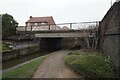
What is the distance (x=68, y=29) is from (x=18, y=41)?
25.1ft

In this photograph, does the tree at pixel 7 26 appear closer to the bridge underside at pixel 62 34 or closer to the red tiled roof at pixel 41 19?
the bridge underside at pixel 62 34

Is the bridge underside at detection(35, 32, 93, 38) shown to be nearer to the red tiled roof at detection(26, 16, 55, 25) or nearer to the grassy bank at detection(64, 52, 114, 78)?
the grassy bank at detection(64, 52, 114, 78)

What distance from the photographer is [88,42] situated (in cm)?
2200

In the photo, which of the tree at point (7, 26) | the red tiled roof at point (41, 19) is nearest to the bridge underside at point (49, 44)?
the tree at point (7, 26)

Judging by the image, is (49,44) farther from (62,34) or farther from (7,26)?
(7,26)

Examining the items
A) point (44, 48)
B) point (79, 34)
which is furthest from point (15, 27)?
point (79, 34)

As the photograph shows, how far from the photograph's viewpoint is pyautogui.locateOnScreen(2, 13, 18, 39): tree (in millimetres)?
26255

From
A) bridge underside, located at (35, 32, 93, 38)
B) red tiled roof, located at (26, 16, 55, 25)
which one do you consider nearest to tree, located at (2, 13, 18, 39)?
bridge underside, located at (35, 32, 93, 38)

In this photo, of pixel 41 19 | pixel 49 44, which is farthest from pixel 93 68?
pixel 41 19

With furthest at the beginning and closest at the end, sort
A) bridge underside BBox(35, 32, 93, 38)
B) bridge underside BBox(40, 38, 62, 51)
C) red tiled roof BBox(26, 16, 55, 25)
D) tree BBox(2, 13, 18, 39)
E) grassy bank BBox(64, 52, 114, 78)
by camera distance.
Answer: red tiled roof BBox(26, 16, 55, 25), bridge underside BBox(40, 38, 62, 51), tree BBox(2, 13, 18, 39), bridge underside BBox(35, 32, 93, 38), grassy bank BBox(64, 52, 114, 78)

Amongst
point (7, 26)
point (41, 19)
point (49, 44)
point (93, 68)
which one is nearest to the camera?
point (93, 68)

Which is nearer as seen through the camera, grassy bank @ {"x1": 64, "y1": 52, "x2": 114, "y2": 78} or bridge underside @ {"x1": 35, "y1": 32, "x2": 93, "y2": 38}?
grassy bank @ {"x1": 64, "y1": 52, "x2": 114, "y2": 78}

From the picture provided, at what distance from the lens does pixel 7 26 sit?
86.4 feet

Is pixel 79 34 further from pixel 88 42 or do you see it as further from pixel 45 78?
pixel 45 78
